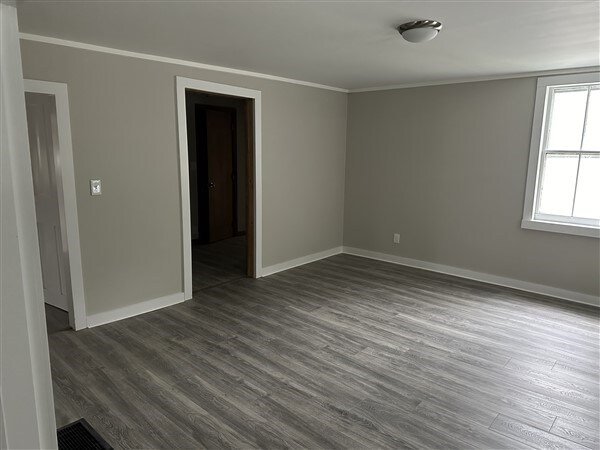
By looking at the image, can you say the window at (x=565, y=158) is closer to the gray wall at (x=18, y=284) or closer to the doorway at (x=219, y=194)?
the doorway at (x=219, y=194)

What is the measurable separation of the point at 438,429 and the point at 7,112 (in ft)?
8.23

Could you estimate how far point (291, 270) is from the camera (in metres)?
5.25

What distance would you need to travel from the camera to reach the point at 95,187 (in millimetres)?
3402

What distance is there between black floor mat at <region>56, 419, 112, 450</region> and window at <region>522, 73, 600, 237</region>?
4.36 m

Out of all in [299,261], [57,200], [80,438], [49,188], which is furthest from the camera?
[299,261]

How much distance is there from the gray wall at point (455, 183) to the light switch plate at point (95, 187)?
3.47 meters

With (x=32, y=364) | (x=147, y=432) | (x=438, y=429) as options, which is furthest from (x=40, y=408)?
(x=438, y=429)

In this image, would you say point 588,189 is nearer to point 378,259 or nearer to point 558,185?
point 558,185

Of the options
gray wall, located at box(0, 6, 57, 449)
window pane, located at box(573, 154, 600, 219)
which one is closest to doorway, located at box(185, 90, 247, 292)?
window pane, located at box(573, 154, 600, 219)

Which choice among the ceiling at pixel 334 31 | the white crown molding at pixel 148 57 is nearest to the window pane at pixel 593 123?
the ceiling at pixel 334 31

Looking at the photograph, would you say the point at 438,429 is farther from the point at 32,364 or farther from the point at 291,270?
the point at 291,270

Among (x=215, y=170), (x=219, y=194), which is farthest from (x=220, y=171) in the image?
(x=219, y=194)

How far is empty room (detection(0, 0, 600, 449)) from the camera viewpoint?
228 centimetres

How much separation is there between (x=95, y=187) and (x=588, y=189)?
15.3 feet
